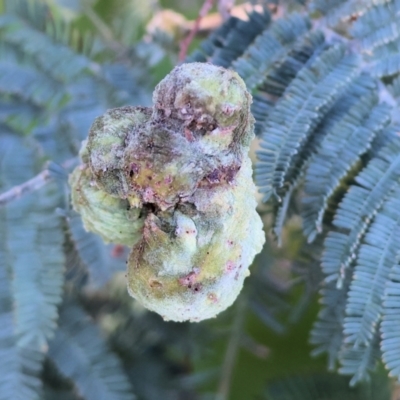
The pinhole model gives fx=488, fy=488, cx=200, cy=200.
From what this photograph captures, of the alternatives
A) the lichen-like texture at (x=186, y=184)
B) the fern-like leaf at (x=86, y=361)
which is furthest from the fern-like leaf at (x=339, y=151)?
the fern-like leaf at (x=86, y=361)

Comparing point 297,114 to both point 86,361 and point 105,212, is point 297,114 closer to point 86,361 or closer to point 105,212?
point 105,212

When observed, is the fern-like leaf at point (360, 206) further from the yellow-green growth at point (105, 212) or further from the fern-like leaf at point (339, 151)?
the yellow-green growth at point (105, 212)

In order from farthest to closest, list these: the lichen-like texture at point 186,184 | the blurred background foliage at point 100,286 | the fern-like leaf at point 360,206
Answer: the blurred background foliage at point 100,286 → the fern-like leaf at point 360,206 → the lichen-like texture at point 186,184

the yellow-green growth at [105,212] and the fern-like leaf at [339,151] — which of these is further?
the fern-like leaf at [339,151]

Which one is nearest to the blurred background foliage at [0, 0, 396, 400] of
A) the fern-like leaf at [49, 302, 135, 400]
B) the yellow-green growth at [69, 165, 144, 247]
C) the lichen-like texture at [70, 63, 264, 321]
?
the fern-like leaf at [49, 302, 135, 400]

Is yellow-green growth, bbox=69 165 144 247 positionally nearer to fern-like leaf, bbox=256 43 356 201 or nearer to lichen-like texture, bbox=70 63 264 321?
lichen-like texture, bbox=70 63 264 321

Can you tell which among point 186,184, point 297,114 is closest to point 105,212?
point 186,184
